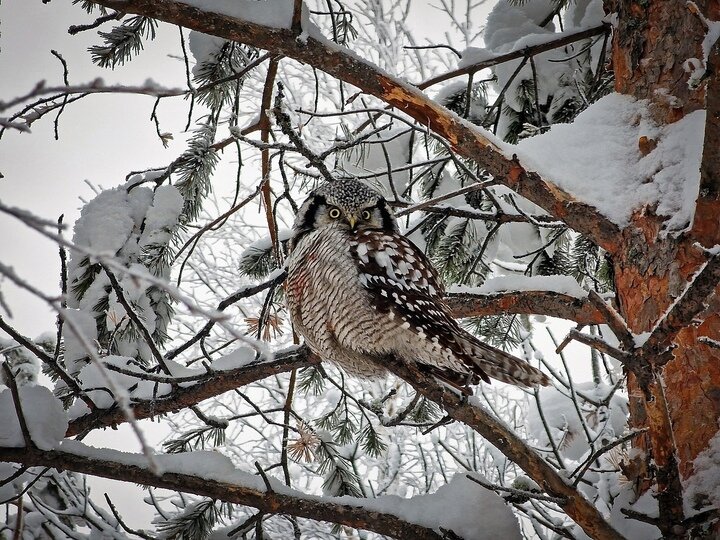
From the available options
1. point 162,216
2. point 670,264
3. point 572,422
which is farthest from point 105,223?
point 572,422

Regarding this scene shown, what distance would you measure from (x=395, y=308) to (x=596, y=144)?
2.83 feet

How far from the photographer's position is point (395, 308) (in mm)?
2162

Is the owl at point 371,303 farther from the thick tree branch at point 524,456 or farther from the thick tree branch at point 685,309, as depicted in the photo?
the thick tree branch at point 685,309

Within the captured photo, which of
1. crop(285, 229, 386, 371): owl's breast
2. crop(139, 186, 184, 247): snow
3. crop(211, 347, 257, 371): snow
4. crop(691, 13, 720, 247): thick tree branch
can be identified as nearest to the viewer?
crop(691, 13, 720, 247): thick tree branch

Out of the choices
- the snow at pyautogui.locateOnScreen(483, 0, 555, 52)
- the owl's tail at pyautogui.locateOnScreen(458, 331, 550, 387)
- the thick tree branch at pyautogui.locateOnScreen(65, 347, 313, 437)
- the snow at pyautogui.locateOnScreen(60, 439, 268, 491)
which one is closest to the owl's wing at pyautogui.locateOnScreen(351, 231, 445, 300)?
the owl's tail at pyautogui.locateOnScreen(458, 331, 550, 387)

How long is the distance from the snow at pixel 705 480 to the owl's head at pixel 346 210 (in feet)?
4.54

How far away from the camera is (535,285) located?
2.35 metres

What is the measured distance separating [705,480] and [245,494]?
4.05 ft

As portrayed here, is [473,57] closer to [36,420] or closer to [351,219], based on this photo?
[351,219]

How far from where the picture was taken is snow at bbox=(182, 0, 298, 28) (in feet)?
6.18

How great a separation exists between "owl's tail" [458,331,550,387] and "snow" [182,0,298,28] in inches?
45.3

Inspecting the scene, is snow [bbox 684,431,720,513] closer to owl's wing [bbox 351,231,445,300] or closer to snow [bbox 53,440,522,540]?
snow [bbox 53,440,522,540]

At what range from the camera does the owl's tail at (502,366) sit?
202cm

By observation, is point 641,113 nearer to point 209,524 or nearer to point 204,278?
point 209,524
